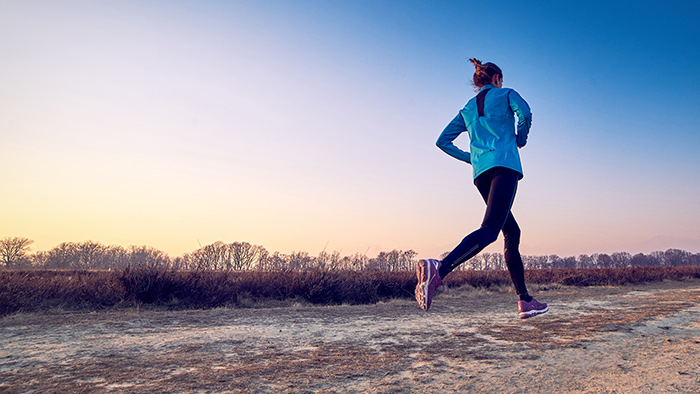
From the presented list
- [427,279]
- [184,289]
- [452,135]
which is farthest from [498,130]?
[184,289]

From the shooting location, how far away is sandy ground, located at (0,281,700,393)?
77.5 inches

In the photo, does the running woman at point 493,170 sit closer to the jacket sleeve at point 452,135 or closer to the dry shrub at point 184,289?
the jacket sleeve at point 452,135

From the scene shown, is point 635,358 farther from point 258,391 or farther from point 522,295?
point 258,391

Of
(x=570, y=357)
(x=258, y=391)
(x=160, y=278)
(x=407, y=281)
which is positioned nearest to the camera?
(x=258, y=391)

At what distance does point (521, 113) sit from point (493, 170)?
50 cm

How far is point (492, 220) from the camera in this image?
8.31ft

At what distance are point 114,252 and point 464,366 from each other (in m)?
69.3

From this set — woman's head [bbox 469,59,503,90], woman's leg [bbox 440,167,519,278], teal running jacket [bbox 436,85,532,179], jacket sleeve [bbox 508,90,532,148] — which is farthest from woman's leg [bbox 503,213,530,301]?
woman's head [bbox 469,59,503,90]

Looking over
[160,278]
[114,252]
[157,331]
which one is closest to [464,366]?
[157,331]

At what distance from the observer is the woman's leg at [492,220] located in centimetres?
248

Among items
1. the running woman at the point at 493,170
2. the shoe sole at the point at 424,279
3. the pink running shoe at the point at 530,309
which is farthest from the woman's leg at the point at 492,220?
the pink running shoe at the point at 530,309

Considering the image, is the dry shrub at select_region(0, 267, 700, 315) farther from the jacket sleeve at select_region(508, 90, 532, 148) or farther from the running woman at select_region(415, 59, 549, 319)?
the jacket sleeve at select_region(508, 90, 532, 148)

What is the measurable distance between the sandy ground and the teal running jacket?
1.42 meters

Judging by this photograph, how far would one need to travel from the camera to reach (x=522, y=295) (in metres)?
2.82
